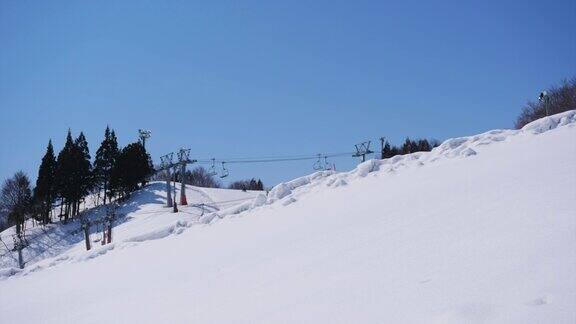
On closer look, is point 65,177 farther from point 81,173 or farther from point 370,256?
point 370,256

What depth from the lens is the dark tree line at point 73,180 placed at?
47156 mm

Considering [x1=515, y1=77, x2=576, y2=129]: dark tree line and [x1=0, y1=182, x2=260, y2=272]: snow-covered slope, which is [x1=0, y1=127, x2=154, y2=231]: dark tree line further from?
[x1=515, y1=77, x2=576, y2=129]: dark tree line

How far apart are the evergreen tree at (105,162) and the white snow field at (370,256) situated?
142ft

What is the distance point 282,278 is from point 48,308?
373 cm

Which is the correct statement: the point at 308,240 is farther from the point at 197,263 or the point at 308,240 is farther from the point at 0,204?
the point at 0,204

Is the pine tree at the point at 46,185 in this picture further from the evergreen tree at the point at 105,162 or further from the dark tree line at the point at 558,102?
the dark tree line at the point at 558,102

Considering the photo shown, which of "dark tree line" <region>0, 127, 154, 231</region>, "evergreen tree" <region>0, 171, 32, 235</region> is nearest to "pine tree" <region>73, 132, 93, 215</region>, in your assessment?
"dark tree line" <region>0, 127, 154, 231</region>

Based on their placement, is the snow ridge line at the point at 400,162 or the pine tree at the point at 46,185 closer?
the snow ridge line at the point at 400,162

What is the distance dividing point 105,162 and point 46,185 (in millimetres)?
6681

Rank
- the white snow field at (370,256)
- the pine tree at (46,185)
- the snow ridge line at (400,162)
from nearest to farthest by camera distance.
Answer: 1. the white snow field at (370,256)
2. the snow ridge line at (400,162)
3. the pine tree at (46,185)

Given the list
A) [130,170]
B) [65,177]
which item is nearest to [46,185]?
[65,177]

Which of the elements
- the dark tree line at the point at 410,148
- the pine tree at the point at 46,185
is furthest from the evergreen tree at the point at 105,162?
the dark tree line at the point at 410,148

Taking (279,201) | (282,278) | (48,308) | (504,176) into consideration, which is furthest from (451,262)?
(279,201)

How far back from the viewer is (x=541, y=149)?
320 inches
